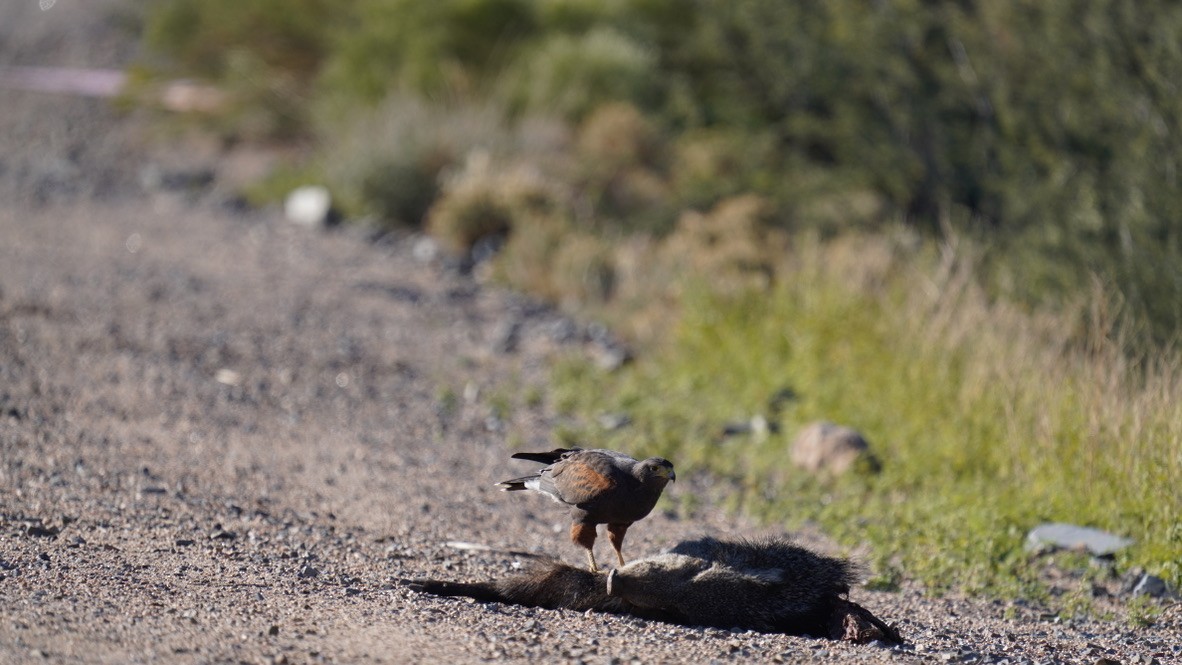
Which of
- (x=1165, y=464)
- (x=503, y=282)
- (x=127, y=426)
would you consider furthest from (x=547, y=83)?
(x=1165, y=464)

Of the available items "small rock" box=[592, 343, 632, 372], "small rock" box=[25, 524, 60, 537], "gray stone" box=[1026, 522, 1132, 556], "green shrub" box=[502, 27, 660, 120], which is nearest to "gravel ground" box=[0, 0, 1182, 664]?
"small rock" box=[25, 524, 60, 537]

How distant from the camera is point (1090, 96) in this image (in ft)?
33.0

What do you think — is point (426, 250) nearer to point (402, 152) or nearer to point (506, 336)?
point (402, 152)

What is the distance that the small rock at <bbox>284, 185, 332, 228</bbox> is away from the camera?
13.1 m

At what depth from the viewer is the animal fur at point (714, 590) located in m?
4.41

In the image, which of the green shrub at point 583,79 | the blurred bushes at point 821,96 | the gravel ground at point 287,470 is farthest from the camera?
the green shrub at point 583,79

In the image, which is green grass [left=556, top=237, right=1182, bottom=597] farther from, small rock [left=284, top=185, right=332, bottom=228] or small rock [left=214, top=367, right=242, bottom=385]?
small rock [left=284, top=185, right=332, bottom=228]

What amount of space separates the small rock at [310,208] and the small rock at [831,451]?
7096 millimetres

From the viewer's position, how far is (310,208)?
43.6 feet

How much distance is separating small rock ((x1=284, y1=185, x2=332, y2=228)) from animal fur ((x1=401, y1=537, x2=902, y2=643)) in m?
9.08

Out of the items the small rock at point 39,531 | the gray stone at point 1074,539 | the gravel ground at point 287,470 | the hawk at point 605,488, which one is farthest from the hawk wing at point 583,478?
the gray stone at point 1074,539

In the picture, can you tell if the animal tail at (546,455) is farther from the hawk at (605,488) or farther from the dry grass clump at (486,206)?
the dry grass clump at (486,206)

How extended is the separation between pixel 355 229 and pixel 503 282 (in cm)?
212

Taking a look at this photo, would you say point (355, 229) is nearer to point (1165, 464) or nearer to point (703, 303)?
point (703, 303)
